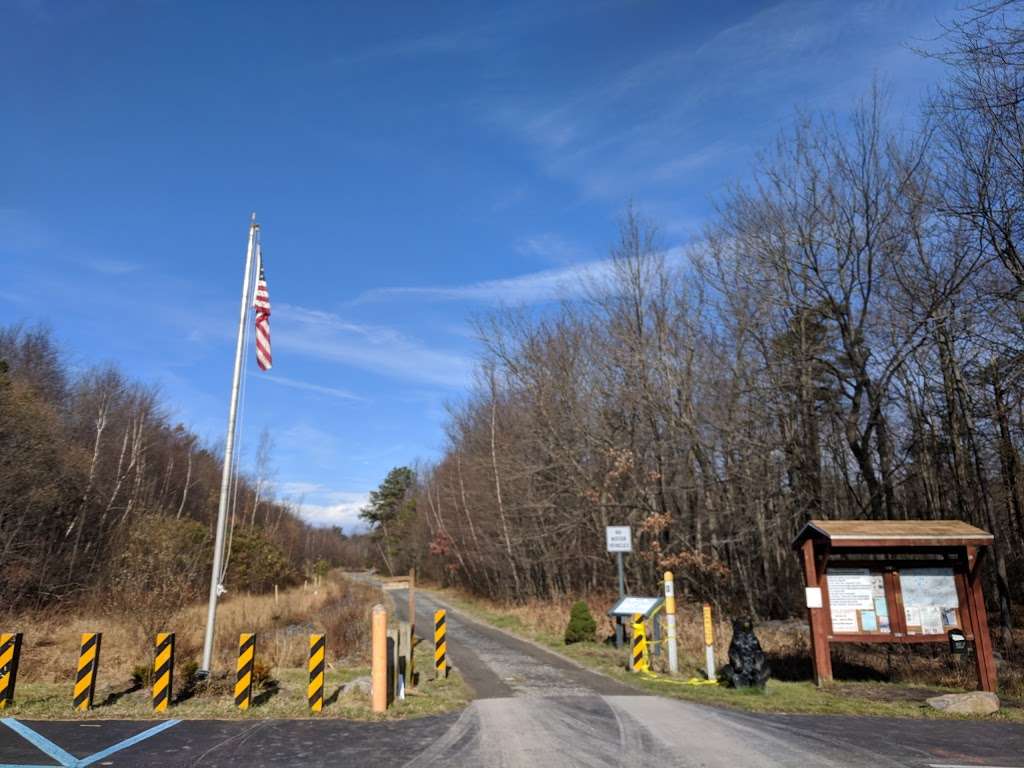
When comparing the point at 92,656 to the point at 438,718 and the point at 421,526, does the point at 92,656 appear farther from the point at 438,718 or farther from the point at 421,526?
the point at 421,526

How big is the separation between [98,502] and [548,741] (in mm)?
31291

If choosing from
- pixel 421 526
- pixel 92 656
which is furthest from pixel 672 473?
pixel 421 526

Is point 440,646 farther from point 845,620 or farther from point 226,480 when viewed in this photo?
point 845,620

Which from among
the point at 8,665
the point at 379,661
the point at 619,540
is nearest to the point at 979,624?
the point at 619,540

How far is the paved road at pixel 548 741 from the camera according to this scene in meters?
6.92

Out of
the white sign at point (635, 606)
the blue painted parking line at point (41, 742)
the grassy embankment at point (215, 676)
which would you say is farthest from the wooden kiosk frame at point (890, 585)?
the blue painted parking line at point (41, 742)

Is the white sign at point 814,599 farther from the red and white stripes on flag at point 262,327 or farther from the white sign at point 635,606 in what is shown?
the red and white stripes on flag at point 262,327

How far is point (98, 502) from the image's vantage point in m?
31.9

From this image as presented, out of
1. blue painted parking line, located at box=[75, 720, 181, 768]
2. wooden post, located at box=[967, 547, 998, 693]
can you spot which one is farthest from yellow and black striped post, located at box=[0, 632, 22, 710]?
wooden post, located at box=[967, 547, 998, 693]

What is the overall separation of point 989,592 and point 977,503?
488 cm

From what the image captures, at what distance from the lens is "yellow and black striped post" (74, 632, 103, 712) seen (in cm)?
955

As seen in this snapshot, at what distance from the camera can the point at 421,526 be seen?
6012 cm

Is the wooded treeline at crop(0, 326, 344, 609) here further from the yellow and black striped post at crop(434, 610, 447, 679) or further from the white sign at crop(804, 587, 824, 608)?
the white sign at crop(804, 587, 824, 608)

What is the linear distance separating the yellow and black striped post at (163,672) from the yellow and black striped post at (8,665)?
6.28ft
